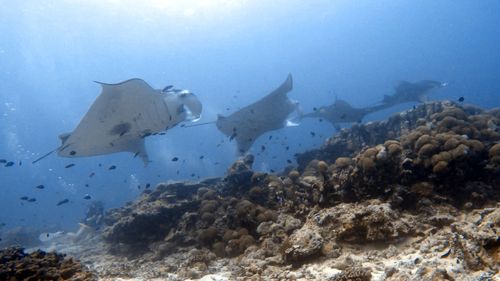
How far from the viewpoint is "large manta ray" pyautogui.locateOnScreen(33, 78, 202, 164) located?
341 inches

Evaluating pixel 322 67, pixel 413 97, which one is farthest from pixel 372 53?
pixel 413 97

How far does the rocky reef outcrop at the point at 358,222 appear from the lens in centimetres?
359

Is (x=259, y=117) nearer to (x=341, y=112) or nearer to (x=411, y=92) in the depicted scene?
(x=341, y=112)

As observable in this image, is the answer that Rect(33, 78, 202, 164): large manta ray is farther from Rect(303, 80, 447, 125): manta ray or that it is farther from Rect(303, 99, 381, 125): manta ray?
Rect(303, 80, 447, 125): manta ray

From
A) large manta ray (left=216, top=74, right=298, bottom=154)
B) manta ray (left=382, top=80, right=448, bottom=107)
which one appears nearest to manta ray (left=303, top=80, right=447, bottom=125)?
manta ray (left=382, top=80, right=448, bottom=107)

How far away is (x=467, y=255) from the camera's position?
3.22m

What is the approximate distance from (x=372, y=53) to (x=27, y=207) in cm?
14096

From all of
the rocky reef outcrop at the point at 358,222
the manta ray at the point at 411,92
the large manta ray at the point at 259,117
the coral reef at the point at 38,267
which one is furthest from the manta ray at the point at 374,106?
the coral reef at the point at 38,267

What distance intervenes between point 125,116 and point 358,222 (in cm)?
706

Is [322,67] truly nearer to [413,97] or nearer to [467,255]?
[413,97]

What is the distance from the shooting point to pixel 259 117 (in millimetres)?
15188

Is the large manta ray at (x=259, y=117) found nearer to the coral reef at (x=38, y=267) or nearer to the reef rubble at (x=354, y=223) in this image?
the reef rubble at (x=354, y=223)

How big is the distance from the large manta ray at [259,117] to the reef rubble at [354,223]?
547 centimetres

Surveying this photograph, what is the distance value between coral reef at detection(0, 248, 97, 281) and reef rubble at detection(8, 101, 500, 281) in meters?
0.65
